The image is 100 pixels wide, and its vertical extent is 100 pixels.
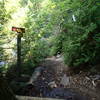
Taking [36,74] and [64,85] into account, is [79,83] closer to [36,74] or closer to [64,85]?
[64,85]

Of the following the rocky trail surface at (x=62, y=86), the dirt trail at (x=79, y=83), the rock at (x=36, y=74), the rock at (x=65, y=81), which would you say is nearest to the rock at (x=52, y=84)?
the rocky trail surface at (x=62, y=86)

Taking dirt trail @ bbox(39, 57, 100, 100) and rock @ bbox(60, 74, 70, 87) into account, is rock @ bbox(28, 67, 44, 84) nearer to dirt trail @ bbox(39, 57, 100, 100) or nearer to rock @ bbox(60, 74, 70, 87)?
dirt trail @ bbox(39, 57, 100, 100)

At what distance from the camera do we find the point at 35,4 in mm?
12852

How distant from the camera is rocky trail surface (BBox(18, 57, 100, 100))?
4219mm

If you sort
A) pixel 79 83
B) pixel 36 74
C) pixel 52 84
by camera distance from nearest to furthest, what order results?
pixel 79 83
pixel 52 84
pixel 36 74

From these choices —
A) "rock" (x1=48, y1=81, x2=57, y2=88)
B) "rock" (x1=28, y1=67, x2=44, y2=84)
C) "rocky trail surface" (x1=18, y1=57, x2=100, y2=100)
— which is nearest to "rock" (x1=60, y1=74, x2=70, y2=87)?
"rocky trail surface" (x1=18, y1=57, x2=100, y2=100)

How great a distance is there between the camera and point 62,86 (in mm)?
4852

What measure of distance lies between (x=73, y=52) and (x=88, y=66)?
875 mm

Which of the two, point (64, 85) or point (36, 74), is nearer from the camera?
point (64, 85)

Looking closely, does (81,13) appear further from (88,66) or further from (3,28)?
(3,28)

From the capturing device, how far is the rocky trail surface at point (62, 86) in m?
4.22

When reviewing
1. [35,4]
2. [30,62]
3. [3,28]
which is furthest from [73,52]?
[35,4]

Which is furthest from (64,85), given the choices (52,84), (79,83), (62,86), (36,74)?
(36,74)

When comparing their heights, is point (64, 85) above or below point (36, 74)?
below
